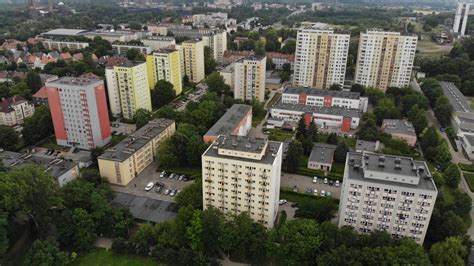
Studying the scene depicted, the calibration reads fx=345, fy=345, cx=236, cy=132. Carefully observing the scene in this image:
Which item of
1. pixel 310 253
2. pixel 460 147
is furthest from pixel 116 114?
pixel 460 147

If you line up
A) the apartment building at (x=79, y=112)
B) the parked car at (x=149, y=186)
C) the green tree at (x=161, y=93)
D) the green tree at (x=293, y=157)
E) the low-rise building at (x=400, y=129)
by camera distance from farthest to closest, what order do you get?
1. the green tree at (x=161, y=93)
2. the low-rise building at (x=400, y=129)
3. the apartment building at (x=79, y=112)
4. the green tree at (x=293, y=157)
5. the parked car at (x=149, y=186)

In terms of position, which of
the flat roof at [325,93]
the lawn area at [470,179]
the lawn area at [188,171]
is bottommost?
the lawn area at [470,179]

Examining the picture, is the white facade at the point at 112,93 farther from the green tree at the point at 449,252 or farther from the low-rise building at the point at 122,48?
the green tree at the point at 449,252

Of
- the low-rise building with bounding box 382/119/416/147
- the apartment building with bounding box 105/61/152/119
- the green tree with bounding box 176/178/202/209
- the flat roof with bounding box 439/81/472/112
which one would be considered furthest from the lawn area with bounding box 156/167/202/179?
the flat roof with bounding box 439/81/472/112

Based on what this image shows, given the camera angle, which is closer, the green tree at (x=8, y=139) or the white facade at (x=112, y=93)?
the green tree at (x=8, y=139)

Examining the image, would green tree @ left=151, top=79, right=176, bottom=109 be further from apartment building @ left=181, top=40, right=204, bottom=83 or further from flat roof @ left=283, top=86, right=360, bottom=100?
flat roof @ left=283, top=86, right=360, bottom=100

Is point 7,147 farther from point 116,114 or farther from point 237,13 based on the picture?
point 237,13

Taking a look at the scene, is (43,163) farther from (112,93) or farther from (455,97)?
(455,97)

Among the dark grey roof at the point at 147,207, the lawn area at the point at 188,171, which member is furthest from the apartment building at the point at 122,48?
the dark grey roof at the point at 147,207
